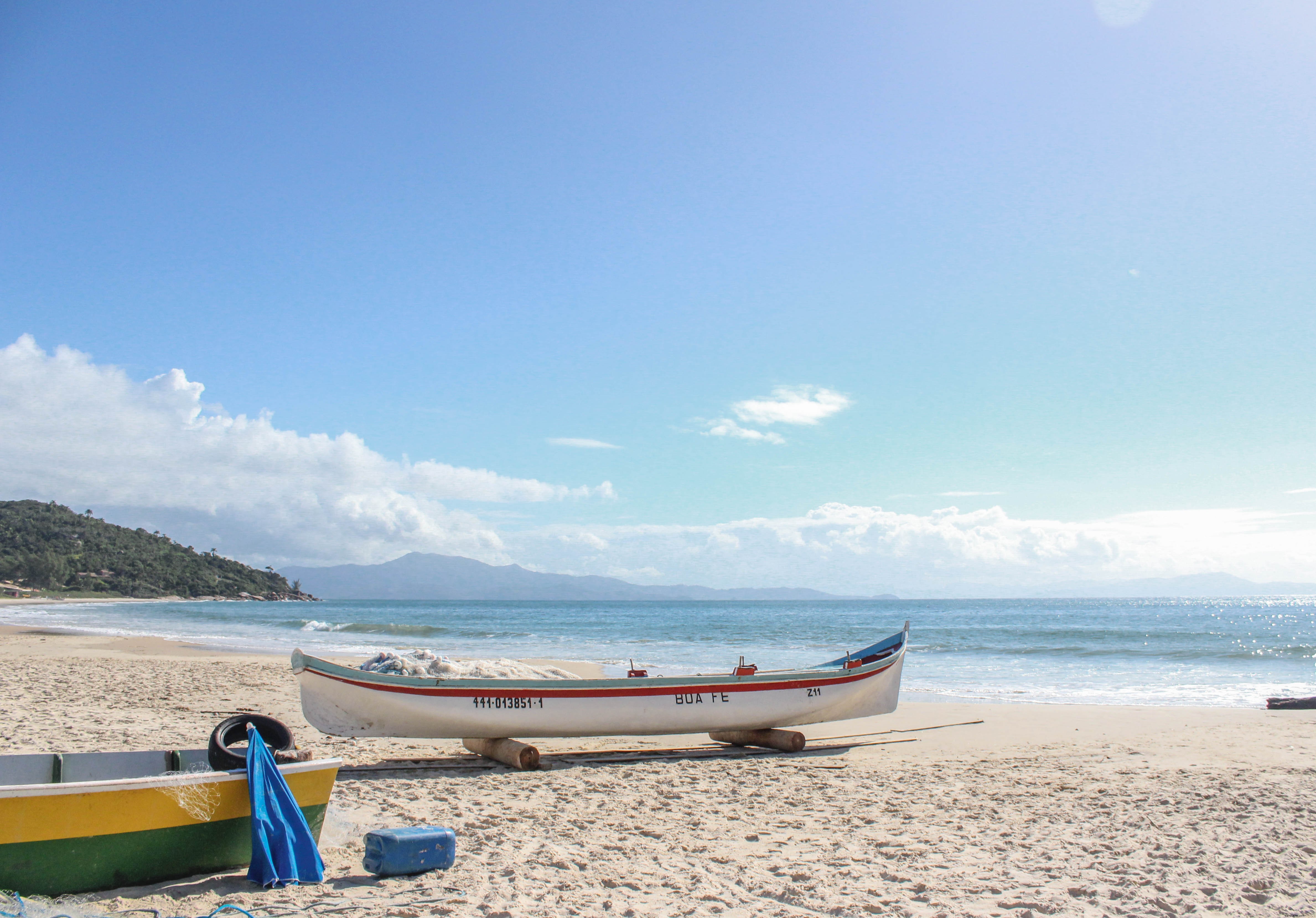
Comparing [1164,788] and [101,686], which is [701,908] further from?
[101,686]

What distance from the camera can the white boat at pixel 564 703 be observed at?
28.0 ft

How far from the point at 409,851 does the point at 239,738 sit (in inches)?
59.1

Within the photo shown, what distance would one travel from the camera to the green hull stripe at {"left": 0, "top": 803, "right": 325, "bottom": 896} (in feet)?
13.9

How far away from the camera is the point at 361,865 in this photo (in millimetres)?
5289

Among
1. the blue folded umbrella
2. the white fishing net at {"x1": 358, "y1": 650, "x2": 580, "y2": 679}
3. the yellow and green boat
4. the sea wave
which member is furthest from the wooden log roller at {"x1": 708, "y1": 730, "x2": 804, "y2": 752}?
the sea wave

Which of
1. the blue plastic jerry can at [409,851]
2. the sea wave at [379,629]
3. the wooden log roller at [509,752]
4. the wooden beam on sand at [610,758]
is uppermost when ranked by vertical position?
the blue plastic jerry can at [409,851]

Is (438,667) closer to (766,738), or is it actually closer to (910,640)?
(766,738)

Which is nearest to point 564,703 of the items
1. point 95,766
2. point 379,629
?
point 95,766

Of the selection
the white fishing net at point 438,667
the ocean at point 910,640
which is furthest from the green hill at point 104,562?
the white fishing net at point 438,667

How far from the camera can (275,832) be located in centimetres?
488

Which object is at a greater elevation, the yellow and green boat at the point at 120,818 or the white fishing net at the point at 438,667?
the yellow and green boat at the point at 120,818

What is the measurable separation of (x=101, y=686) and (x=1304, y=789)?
17.7 metres

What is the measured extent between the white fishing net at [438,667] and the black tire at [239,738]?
532 centimetres

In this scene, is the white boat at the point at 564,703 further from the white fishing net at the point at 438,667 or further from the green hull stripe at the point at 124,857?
the green hull stripe at the point at 124,857
